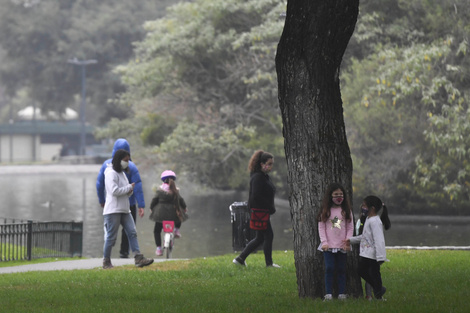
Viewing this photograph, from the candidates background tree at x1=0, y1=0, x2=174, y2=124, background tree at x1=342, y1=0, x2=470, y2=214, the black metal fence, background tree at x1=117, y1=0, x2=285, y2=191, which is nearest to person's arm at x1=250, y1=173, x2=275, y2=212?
the black metal fence

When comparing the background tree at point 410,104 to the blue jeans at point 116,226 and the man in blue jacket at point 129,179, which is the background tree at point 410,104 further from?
the blue jeans at point 116,226

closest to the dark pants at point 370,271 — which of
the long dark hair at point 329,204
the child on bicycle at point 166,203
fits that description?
the long dark hair at point 329,204

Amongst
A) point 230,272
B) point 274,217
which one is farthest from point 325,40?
point 274,217

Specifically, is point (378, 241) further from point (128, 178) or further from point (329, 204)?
A: point (128, 178)

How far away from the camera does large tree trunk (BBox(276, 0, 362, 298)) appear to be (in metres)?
8.68

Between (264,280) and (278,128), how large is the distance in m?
25.3

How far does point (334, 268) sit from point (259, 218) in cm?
343

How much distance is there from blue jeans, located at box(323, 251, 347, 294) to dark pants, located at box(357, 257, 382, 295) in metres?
0.17

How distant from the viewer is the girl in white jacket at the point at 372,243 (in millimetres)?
8609

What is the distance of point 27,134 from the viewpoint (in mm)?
98375

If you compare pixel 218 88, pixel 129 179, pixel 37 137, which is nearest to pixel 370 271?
pixel 129 179

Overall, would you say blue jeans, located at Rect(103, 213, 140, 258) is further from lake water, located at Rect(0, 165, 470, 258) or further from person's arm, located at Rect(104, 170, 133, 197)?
lake water, located at Rect(0, 165, 470, 258)

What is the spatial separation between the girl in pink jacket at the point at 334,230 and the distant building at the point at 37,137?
88539 millimetres

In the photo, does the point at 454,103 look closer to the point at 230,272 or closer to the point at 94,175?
the point at 230,272
